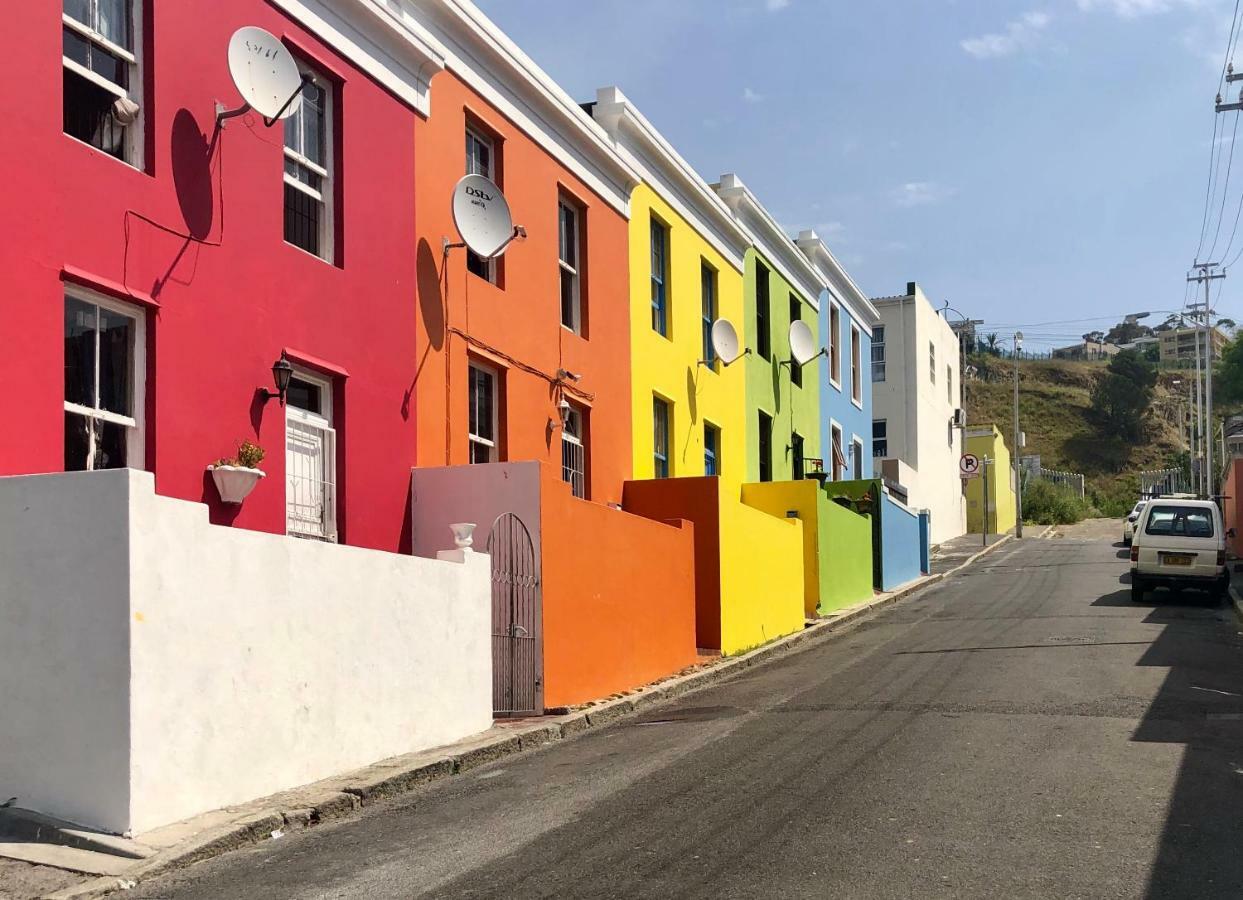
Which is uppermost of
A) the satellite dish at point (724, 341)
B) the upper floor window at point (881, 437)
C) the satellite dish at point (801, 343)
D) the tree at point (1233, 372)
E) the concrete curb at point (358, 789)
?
the tree at point (1233, 372)

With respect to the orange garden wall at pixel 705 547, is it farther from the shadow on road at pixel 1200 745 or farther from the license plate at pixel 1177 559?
the license plate at pixel 1177 559

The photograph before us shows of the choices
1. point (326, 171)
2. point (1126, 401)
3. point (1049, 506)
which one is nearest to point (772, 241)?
point (326, 171)

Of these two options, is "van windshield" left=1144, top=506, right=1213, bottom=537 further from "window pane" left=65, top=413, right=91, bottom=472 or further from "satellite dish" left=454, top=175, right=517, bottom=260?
"window pane" left=65, top=413, right=91, bottom=472

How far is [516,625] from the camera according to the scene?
12641 mm

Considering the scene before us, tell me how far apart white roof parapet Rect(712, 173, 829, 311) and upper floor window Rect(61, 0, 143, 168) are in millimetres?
15632

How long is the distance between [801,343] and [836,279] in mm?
6029

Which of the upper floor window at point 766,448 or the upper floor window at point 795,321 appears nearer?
the upper floor window at point 766,448

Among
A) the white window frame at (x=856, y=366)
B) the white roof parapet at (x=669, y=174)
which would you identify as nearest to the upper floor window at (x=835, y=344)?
the white window frame at (x=856, y=366)

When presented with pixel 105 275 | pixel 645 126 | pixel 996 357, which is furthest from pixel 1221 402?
pixel 105 275

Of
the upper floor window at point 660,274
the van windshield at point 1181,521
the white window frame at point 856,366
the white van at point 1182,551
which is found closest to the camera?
the upper floor window at point 660,274

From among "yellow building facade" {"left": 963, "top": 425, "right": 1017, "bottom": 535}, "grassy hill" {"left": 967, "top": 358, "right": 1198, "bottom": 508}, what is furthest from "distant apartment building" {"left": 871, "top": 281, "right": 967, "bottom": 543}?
"grassy hill" {"left": 967, "top": 358, "right": 1198, "bottom": 508}

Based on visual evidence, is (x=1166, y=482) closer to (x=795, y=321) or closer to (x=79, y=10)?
(x=795, y=321)

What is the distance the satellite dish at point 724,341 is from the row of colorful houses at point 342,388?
109 centimetres

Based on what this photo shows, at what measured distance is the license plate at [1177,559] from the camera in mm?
22359
